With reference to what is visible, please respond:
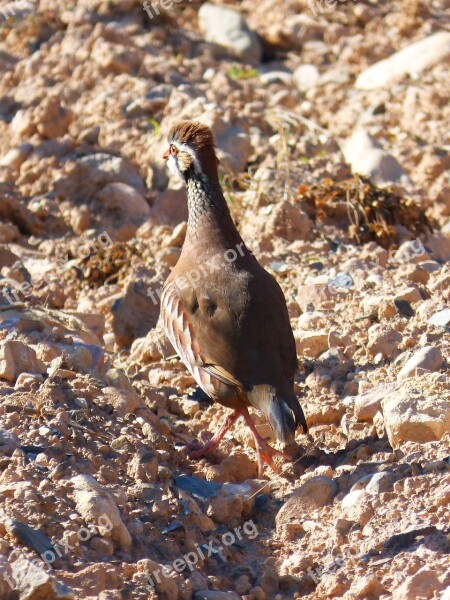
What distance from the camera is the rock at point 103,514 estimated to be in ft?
12.8

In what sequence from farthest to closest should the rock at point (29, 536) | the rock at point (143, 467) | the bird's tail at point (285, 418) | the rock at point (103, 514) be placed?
the bird's tail at point (285, 418), the rock at point (143, 467), the rock at point (103, 514), the rock at point (29, 536)

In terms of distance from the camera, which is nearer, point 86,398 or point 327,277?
point 86,398

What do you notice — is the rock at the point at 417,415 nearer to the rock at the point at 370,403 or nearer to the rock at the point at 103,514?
the rock at the point at 370,403

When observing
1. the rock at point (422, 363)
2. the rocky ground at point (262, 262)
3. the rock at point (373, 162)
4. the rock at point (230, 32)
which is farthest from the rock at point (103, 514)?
the rock at point (230, 32)

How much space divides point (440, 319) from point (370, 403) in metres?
0.84

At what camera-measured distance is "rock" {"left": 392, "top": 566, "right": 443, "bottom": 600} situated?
145 inches

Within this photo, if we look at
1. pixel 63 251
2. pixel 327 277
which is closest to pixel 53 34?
pixel 63 251

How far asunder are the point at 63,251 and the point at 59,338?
6.73 ft

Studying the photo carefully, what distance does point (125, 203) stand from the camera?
7.67 m

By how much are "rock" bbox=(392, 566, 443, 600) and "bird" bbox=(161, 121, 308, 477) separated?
1.05 meters

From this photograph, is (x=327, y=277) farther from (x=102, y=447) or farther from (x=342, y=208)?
(x=102, y=447)

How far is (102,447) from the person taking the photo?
4.52m

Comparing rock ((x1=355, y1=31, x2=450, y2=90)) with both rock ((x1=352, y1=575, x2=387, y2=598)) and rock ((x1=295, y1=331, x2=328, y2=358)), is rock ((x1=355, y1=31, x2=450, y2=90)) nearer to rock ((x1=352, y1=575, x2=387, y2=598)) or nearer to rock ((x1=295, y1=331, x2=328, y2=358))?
rock ((x1=295, y1=331, x2=328, y2=358))

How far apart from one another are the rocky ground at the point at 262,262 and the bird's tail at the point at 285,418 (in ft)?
0.64
